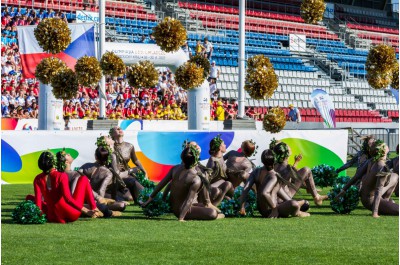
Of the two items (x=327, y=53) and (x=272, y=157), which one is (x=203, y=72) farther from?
(x=327, y=53)

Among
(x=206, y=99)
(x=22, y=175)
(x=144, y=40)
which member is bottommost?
(x=22, y=175)

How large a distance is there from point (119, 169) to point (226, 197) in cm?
230

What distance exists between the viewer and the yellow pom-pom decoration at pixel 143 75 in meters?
12.6

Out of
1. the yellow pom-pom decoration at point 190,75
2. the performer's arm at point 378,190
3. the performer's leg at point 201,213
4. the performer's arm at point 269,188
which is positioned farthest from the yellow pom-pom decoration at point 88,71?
the performer's arm at point 378,190

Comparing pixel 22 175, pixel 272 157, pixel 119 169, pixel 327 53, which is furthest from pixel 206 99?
pixel 327 53

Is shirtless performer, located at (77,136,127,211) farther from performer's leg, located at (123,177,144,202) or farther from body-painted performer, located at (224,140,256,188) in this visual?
body-painted performer, located at (224,140,256,188)

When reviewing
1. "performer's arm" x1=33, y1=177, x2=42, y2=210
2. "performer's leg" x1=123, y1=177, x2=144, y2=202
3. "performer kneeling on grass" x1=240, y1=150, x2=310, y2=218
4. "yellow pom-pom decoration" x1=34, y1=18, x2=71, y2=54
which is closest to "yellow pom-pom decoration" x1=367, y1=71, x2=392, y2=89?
"performer kneeling on grass" x1=240, y1=150, x2=310, y2=218

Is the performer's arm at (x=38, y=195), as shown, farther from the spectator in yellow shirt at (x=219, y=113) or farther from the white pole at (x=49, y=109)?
the spectator in yellow shirt at (x=219, y=113)

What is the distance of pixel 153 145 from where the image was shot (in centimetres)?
2202

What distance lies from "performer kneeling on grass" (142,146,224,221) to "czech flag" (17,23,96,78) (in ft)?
30.4

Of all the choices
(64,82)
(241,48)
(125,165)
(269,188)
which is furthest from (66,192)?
(241,48)

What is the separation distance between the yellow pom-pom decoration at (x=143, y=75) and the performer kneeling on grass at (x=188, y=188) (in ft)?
3.54

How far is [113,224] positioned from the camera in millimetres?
12203

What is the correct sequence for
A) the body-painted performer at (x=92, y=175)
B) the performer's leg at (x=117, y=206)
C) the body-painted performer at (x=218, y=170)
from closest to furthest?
1. the body-painted performer at (x=92, y=175)
2. the performer's leg at (x=117, y=206)
3. the body-painted performer at (x=218, y=170)
